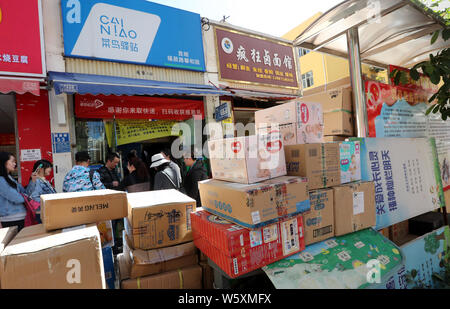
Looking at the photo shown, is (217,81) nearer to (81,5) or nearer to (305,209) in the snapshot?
(81,5)

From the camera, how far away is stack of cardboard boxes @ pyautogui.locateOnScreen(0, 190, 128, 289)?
3.69 ft

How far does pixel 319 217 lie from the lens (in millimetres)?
1864

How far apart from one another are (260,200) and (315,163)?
2.34 feet

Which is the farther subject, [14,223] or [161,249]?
[14,223]

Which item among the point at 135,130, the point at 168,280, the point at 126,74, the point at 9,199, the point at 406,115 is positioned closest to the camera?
the point at 168,280

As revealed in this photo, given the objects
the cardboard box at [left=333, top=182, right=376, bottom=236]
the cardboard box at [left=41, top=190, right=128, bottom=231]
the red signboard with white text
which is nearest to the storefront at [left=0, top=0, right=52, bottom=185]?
the red signboard with white text

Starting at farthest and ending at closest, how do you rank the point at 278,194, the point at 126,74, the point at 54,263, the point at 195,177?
the point at 126,74
the point at 195,177
the point at 278,194
the point at 54,263

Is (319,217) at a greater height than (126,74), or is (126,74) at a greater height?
(126,74)

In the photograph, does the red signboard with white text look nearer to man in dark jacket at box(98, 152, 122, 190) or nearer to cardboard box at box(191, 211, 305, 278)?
man in dark jacket at box(98, 152, 122, 190)

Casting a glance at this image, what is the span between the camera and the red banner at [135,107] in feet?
15.4

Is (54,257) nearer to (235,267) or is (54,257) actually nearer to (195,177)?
(235,267)

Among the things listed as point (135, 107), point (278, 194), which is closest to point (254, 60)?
point (135, 107)

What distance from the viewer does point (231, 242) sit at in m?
1.41
